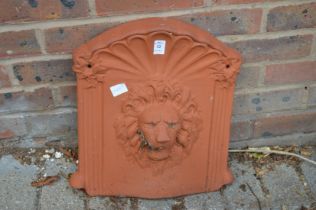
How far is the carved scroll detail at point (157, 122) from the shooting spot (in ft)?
4.31

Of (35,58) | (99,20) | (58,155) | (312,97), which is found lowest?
(58,155)

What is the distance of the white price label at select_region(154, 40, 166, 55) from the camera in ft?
4.16

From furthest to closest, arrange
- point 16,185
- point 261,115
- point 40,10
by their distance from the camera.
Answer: point 261,115 < point 16,185 < point 40,10

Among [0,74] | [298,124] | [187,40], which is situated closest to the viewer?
[187,40]

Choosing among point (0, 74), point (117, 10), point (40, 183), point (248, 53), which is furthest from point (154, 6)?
point (40, 183)

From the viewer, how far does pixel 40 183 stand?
1.47 meters

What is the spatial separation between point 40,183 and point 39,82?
0.31 m

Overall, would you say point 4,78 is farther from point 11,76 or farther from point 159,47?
point 159,47

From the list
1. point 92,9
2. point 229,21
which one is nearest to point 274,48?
point 229,21

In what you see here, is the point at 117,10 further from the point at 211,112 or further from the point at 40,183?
the point at 40,183

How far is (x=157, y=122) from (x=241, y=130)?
40 cm

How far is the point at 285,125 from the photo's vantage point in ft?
5.27

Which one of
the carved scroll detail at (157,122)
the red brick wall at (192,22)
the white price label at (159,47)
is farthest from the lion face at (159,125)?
the red brick wall at (192,22)

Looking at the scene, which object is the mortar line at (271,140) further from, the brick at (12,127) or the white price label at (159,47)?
the brick at (12,127)
